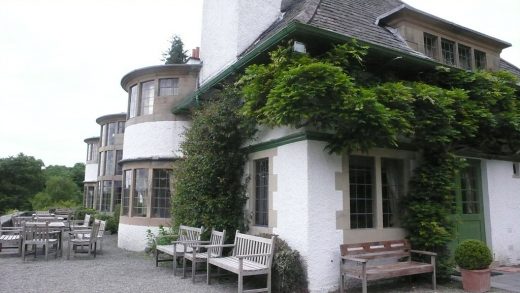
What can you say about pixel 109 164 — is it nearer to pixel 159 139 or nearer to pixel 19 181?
pixel 159 139

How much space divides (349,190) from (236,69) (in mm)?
3471

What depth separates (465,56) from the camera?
10.6 meters

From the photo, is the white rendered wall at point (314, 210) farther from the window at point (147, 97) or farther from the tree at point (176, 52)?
the tree at point (176, 52)

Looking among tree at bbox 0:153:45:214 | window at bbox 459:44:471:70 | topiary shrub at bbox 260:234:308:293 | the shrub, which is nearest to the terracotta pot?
topiary shrub at bbox 260:234:308:293

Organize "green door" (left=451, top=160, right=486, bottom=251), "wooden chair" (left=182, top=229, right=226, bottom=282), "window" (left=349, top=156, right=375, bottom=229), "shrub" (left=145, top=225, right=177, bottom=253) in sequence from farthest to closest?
"shrub" (left=145, top=225, right=177, bottom=253), "green door" (left=451, top=160, right=486, bottom=251), "wooden chair" (left=182, top=229, right=226, bottom=282), "window" (left=349, top=156, right=375, bottom=229)

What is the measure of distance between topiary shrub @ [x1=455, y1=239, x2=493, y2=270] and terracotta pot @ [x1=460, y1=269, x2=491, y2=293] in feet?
0.28

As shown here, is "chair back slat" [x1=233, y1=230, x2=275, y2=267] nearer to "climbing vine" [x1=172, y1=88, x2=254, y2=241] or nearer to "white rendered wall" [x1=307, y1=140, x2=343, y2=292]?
"white rendered wall" [x1=307, y1=140, x2=343, y2=292]

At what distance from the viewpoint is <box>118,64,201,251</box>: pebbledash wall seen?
39.8 ft

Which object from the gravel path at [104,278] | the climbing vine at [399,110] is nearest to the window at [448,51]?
the climbing vine at [399,110]

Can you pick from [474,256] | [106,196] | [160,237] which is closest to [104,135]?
[106,196]

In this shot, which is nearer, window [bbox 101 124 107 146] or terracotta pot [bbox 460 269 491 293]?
terracotta pot [bbox 460 269 491 293]

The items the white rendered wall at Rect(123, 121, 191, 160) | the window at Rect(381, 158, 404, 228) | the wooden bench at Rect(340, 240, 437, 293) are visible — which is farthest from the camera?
the white rendered wall at Rect(123, 121, 191, 160)

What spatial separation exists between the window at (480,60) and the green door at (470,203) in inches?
118

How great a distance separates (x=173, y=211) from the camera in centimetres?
1018
